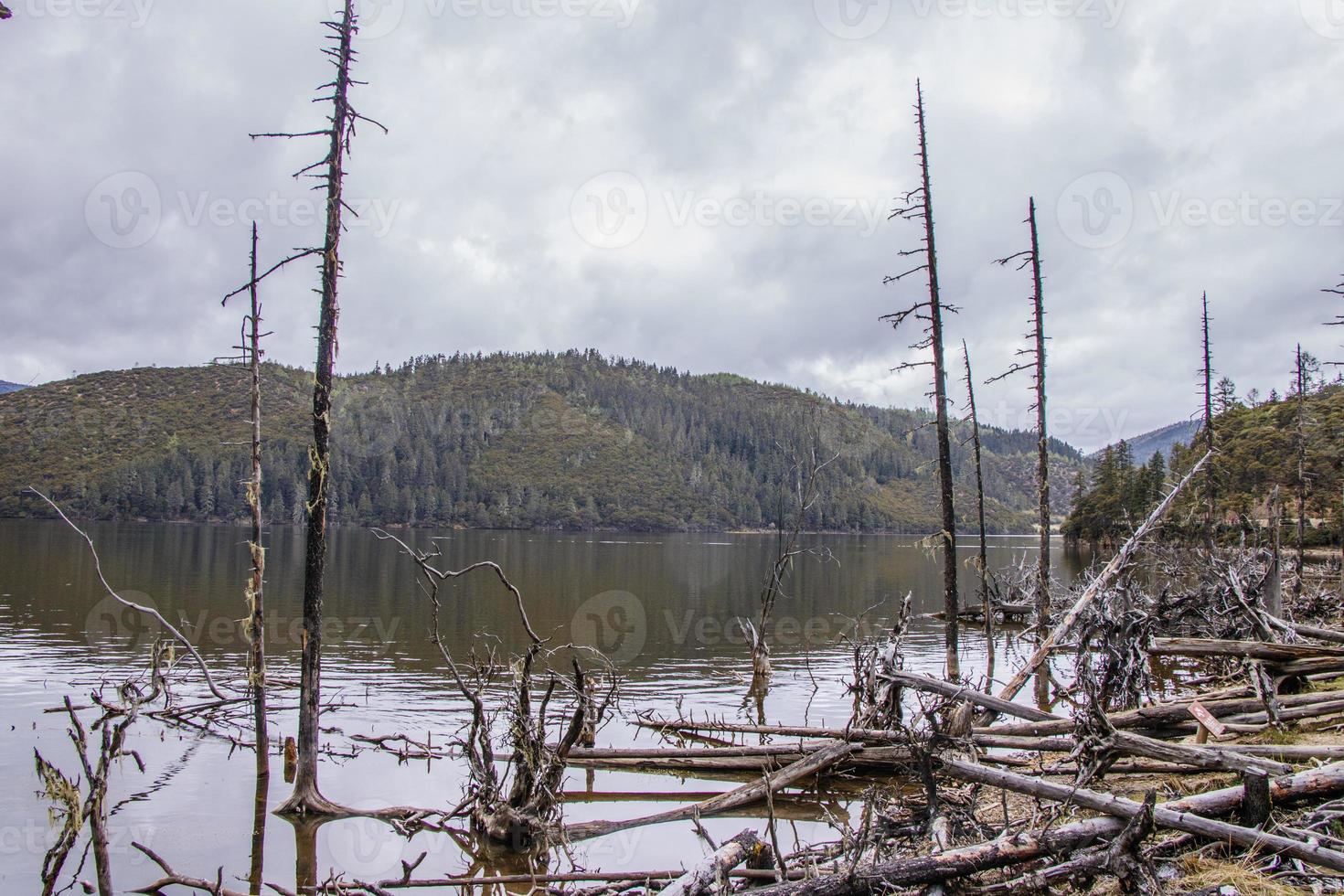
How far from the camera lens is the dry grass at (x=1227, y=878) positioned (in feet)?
17.4

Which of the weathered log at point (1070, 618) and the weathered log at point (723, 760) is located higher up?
the weathered log at point (1070, 618)

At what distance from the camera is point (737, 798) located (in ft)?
36.8

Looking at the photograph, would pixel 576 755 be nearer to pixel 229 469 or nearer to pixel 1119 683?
pixel 1119 683

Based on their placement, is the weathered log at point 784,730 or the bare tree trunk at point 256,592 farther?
the bare tree trunk at point 256,592

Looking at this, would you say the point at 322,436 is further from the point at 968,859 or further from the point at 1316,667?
the point at 1316,667

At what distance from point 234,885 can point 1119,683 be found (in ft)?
45.6

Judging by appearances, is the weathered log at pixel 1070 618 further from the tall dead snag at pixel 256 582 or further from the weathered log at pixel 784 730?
the tall dead snag at pixel 256 582

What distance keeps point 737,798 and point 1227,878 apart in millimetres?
6644

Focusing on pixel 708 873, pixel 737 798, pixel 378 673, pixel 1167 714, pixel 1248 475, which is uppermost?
pixel 1248 475

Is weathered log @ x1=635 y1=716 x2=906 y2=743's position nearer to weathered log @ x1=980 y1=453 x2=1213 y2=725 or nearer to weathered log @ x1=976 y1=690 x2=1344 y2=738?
weathered log @ x1=980 y1=453 x2=1213 y2=725

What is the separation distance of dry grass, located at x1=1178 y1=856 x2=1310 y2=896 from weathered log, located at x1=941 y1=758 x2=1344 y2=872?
0.62ft

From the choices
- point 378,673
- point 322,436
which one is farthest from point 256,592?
point 378,673

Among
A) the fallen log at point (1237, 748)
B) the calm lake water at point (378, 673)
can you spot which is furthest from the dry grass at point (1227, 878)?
the calm lake water at point (378, 673)

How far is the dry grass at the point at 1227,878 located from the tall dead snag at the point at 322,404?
10272 millimetres
